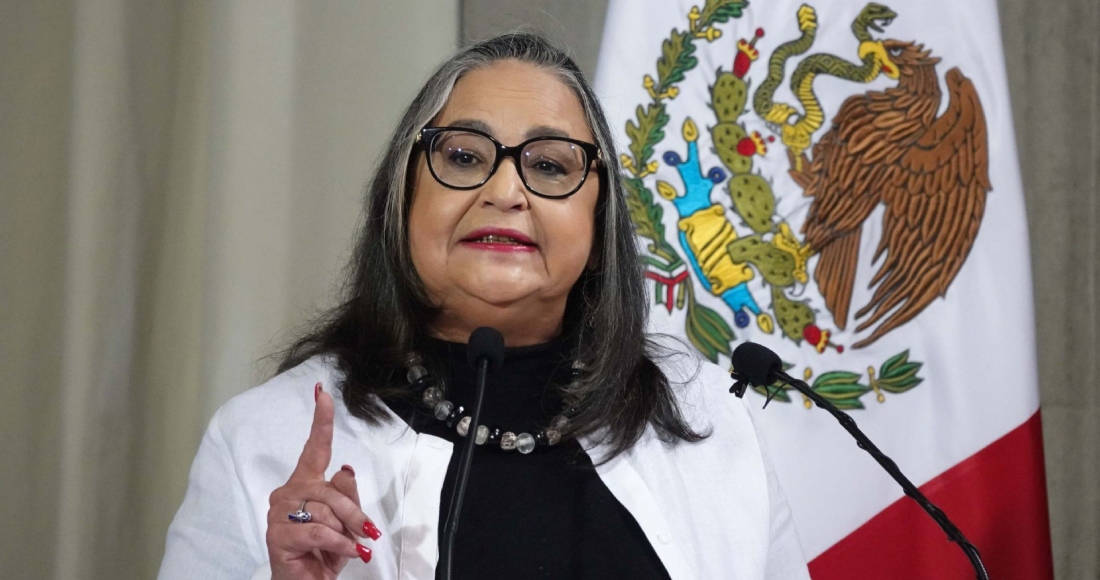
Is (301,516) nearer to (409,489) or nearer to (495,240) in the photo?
(409,489)

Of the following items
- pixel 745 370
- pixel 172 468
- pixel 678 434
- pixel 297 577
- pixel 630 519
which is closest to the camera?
pixel 297 577

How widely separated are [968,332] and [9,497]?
2.01m

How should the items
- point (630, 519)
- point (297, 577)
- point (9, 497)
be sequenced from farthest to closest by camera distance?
point (9, 497)
point (630, 519)
point (297, 577)

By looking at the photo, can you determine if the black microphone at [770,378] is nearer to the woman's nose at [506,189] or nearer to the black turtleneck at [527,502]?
the black turtleneck at [527,502]

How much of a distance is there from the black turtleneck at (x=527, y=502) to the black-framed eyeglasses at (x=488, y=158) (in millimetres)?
264

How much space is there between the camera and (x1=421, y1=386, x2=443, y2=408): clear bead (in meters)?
1.44

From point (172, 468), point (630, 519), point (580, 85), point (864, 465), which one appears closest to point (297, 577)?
point (630, 519)

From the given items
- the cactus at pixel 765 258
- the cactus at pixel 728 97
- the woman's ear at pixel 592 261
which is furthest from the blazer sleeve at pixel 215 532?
the cactus at pixel 728 97

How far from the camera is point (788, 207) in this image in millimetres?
2156

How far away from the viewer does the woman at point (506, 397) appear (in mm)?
1341

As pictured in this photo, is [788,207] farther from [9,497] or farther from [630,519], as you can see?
[9,497]

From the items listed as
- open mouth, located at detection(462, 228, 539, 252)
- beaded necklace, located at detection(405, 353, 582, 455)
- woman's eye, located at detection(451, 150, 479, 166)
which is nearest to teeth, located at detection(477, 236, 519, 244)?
open mouth, located at detection(462, 228, 539, 252)

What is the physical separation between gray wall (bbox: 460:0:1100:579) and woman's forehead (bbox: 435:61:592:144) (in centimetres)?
73

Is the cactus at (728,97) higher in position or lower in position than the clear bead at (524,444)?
higher
